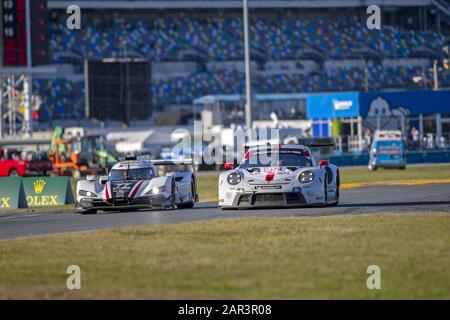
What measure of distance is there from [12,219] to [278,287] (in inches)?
541

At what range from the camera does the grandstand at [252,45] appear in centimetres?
9038

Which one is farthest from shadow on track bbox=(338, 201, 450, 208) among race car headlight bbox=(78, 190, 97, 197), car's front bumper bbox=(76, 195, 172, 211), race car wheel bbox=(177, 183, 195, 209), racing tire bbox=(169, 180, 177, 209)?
race car headlight bbox=(78, 190, 97, 197)

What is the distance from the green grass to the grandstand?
71.0 meters

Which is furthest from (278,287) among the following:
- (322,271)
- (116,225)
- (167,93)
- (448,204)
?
(167,93)

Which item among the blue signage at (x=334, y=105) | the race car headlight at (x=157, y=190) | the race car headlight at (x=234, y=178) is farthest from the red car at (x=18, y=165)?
the race car headlight at (x=234, y=178)

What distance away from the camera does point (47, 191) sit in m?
30.3

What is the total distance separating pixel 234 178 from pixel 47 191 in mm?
10675

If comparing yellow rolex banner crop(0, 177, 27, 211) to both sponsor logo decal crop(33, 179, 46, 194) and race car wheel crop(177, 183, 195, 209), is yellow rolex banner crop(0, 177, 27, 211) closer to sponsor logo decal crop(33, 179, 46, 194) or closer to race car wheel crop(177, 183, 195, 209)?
sponsor logo decal crop(33, 179, 46, 194)

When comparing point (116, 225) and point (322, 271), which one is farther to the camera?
point (116, 225)

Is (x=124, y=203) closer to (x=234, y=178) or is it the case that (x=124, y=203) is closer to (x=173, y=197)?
(x=173, y=197)

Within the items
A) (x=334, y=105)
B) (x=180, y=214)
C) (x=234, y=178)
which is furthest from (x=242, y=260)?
(x=334, y=105)

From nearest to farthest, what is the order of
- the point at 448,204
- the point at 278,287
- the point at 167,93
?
1. the point at 278,287
2. the point at 448,204
3. the point at 167,93

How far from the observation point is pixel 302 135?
70188 mm
